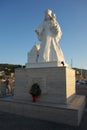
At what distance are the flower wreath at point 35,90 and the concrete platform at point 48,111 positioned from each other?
58cm

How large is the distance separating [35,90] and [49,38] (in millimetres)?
3000

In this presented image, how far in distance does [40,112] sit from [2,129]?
5.75ft

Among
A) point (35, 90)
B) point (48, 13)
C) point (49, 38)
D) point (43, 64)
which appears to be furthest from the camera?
point (48, 13)

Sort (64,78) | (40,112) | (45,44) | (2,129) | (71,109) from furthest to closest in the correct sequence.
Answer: (45,44), (64,78), (40,112), (71,109), (2,129)

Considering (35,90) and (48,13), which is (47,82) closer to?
(35,90)

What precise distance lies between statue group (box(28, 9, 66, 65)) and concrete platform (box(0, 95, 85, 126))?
2428 millimetres

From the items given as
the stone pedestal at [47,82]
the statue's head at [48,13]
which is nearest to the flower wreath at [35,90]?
the stone pedestal at [47,82]

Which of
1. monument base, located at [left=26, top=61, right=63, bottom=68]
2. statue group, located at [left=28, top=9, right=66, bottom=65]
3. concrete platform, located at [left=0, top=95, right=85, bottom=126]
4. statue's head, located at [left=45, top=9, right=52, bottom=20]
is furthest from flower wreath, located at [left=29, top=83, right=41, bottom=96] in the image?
statue's head, located at [left=45, top=9, right=52, bottom=20]

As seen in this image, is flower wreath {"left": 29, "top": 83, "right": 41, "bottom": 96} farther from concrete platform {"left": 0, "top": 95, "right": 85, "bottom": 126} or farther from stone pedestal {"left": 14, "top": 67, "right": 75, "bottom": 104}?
concrete platform {"left": 0, "top": 95, "right": 85, "bottom": 126}

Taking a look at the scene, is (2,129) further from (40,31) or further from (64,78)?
(40,31)

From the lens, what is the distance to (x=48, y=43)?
862 centimetres

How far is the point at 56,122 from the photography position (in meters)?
6.21

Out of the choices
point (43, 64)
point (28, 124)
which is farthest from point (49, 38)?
point (28, 124)

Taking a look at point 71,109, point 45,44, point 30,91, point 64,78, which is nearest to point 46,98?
point 30,91
